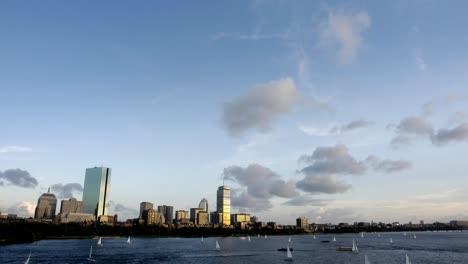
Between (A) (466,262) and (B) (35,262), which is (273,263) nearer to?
(A) (466,262)

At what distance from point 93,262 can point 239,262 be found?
52319mm

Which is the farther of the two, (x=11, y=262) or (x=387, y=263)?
(x=387, y=263)

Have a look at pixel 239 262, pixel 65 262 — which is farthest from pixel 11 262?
pixel 239 262

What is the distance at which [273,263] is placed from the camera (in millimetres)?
142500

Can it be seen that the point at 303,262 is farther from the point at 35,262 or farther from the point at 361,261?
the point at 35,262

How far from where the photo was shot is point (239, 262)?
145 meters

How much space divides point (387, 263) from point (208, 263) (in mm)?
65367

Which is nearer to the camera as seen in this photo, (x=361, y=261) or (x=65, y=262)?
(x=65, y=262)

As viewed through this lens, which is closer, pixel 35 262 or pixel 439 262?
pixel 35 262

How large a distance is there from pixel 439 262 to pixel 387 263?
2063cm

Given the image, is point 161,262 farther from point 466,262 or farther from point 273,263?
point 466,262

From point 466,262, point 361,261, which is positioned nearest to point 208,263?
point 361,261

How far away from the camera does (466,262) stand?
14525 cm

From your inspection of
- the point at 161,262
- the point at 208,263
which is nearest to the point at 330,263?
the point at 208,263
